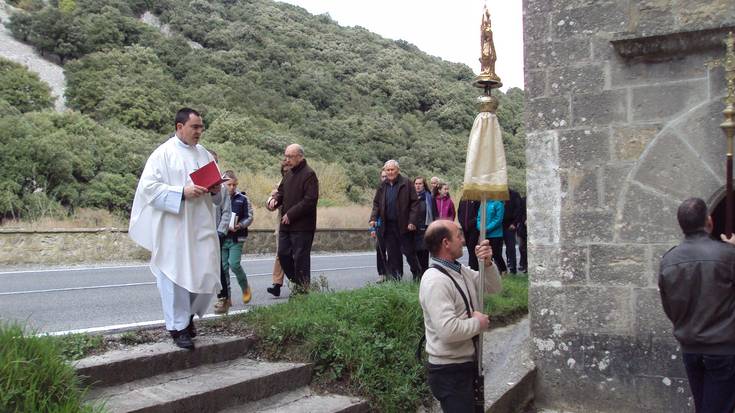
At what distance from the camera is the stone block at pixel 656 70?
560 centimetres

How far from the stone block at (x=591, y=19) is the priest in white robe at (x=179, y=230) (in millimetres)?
3382

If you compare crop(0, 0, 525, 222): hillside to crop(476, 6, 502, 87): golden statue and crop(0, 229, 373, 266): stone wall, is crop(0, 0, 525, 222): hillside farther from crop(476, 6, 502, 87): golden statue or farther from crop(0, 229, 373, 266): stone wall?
crop(476, 6, 502, 87): golden statue

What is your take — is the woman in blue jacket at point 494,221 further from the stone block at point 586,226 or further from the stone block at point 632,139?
the stone block at point 632,139

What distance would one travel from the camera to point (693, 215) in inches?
169

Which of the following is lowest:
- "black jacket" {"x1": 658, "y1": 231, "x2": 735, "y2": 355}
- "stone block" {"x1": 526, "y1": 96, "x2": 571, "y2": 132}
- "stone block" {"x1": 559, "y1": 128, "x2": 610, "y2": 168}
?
"black jacket" {"x1": 658, "y1": 231, "x2": 735, "y2": 355}

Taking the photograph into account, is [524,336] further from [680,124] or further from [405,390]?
[680,124]

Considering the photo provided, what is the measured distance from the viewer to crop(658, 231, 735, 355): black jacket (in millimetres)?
4164

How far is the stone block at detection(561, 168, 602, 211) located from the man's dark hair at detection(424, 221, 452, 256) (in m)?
2.48

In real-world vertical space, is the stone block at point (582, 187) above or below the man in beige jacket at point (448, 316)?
above

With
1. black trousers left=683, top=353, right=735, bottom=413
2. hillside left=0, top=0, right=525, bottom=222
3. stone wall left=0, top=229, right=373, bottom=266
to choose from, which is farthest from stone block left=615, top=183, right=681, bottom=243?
hillside left=0, top=0, right=525, bottom=222

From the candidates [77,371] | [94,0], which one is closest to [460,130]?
[94,0]

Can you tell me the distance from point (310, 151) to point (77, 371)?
3557 cm

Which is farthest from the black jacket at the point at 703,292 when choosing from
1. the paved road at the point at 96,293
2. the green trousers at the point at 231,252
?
the green trousers at the point at 231,252

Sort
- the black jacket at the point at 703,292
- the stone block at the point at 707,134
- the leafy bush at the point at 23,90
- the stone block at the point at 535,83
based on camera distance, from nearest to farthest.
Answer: the black jacket at the point at 703,292 → the stone block at the point at 707,134 → the stone block at the point at 535,83 → the leafy bush at the point at 23,90
